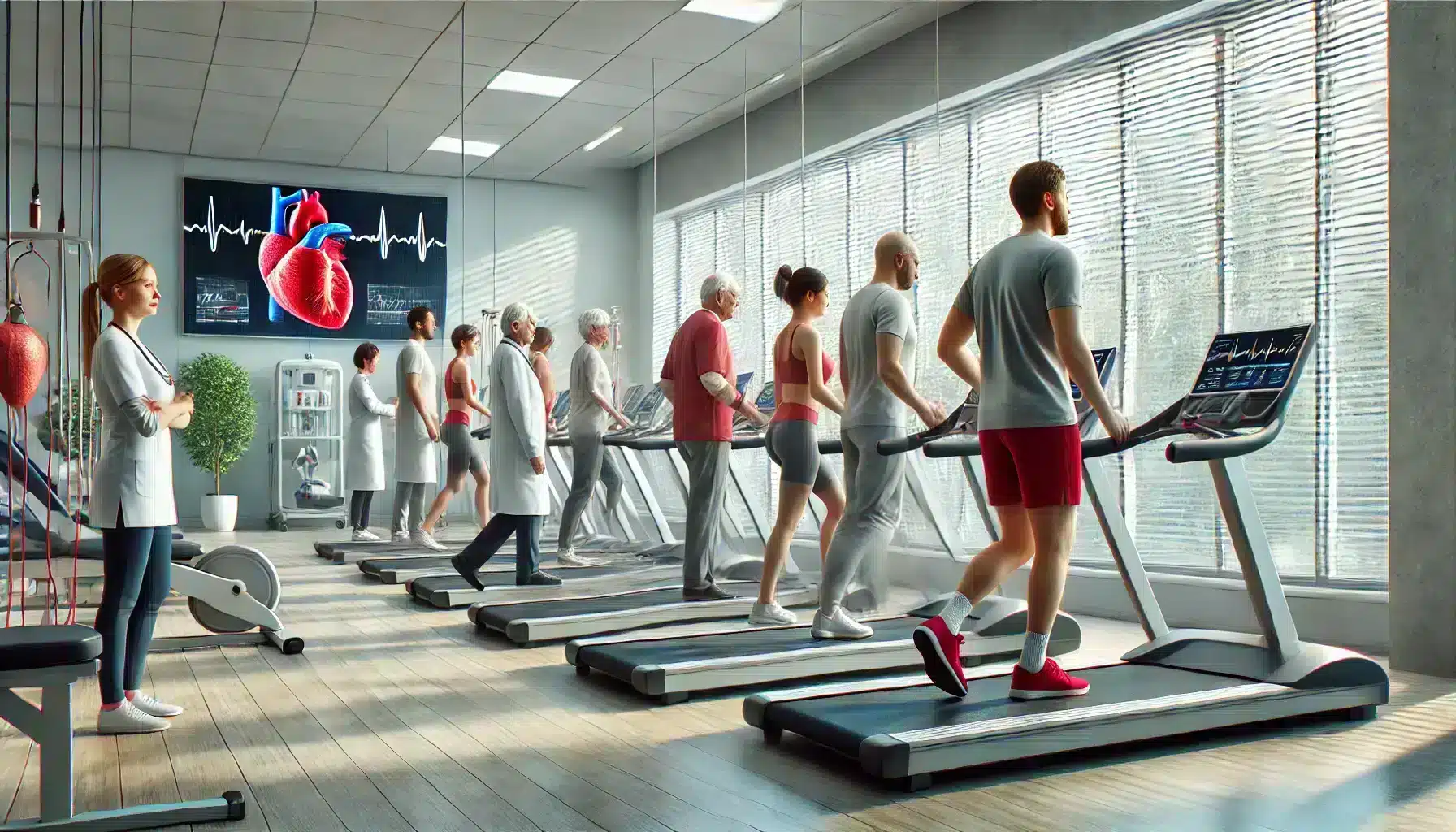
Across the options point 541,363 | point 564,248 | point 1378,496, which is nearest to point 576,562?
point 541,363

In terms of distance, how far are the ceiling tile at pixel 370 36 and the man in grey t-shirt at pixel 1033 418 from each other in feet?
16.4

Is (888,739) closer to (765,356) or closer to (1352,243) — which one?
(1352,243)

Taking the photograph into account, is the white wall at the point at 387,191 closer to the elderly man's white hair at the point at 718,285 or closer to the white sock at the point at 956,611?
the elderly man's white hair at the point at 718,285

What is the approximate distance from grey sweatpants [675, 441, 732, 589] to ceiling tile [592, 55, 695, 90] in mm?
3403

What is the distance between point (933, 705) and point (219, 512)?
27.3ft

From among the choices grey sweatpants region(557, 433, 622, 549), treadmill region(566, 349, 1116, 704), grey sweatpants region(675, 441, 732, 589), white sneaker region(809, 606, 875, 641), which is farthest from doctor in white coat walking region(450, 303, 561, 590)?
white sneaker region(809, 606, 875, 641)

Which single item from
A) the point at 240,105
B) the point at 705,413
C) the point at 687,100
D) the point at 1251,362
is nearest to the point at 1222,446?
the point at 1251,362

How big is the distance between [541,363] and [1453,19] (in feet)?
17.7

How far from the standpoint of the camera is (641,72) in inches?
307

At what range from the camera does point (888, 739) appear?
8.79ft

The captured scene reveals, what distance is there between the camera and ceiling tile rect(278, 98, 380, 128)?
8.59 metres

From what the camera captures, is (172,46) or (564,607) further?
(172,46)

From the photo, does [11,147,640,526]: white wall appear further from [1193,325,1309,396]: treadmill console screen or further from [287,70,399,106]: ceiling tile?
[1193,325,1309,396]: treadmill console screen

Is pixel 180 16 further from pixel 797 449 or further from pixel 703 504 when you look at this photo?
pixel 797 449
